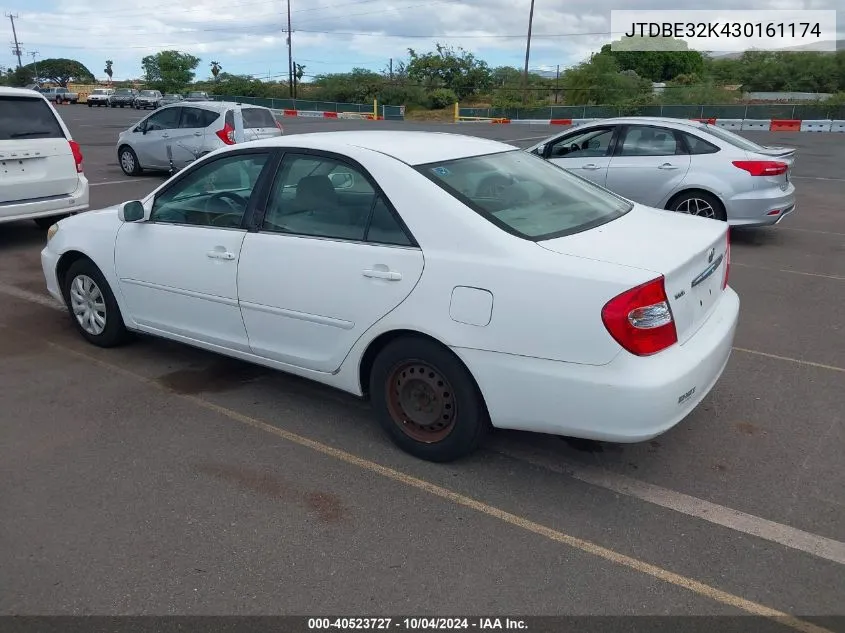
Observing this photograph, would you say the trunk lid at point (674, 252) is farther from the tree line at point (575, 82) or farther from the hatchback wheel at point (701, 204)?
the tree line at point (575, 82)

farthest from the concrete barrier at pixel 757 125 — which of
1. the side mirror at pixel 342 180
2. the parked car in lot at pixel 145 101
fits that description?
the parked car in lot at pixel 145 101

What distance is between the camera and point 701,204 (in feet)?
30.5

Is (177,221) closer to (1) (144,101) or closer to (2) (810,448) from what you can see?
(2) (810,448)

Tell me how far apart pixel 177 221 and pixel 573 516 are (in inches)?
120

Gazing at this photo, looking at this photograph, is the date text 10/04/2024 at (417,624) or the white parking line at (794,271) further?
the white parking line at (794,271)

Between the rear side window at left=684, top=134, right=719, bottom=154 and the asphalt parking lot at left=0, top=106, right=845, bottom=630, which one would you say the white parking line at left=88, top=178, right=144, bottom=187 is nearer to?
the asphalt parking lot at left=0, top=106, right=845, bottom=630

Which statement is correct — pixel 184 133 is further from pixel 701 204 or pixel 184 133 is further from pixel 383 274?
pixel 383 274

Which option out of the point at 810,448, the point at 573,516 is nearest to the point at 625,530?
the point at 573,516

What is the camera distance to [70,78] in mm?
125688

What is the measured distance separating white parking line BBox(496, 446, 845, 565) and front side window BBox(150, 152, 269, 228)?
6.99 ft

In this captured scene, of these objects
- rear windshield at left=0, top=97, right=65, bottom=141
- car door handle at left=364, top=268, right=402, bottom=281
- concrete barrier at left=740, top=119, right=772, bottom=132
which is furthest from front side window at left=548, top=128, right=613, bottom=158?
concrete barrier at left=740, top=119, right=772, bottom=132

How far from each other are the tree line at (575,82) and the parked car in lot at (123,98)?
1495 centimetres

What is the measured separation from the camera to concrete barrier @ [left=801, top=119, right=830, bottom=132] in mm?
30859

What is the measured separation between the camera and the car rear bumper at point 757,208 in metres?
8.92
